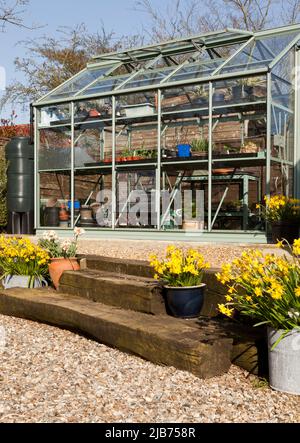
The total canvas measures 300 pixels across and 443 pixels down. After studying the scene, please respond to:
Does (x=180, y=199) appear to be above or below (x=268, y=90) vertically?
below

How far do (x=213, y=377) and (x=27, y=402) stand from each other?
1137 millimetres

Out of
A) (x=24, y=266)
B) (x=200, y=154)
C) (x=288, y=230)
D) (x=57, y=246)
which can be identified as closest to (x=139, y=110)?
(x=200, y=154)

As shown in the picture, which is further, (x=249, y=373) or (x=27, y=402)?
(x=249, y=373)

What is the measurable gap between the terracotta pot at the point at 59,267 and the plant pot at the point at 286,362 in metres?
2.90

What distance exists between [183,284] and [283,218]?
3411 millimetres

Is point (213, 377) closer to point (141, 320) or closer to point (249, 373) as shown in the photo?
point (249, 373)

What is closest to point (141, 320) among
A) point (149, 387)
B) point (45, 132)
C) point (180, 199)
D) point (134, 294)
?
point (134, 294)

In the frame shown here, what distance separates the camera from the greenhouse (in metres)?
8.16

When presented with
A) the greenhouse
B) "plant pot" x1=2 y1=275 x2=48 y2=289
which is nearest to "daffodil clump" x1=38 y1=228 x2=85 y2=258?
"plant pot" x1=2 y1=275 x2=48 y2=289

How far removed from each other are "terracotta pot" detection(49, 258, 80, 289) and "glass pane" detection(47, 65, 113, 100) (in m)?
5.47

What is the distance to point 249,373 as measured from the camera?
11.1 feet

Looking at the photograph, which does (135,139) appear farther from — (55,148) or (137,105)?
(55,148)

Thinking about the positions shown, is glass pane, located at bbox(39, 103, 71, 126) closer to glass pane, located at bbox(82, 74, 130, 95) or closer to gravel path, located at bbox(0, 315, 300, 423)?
glass pane, located at bbox(82, 74, 130, 95)

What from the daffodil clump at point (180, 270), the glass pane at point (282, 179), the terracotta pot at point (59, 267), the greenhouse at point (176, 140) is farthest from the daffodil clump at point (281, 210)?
the daffodil clump at point (180, 270)
